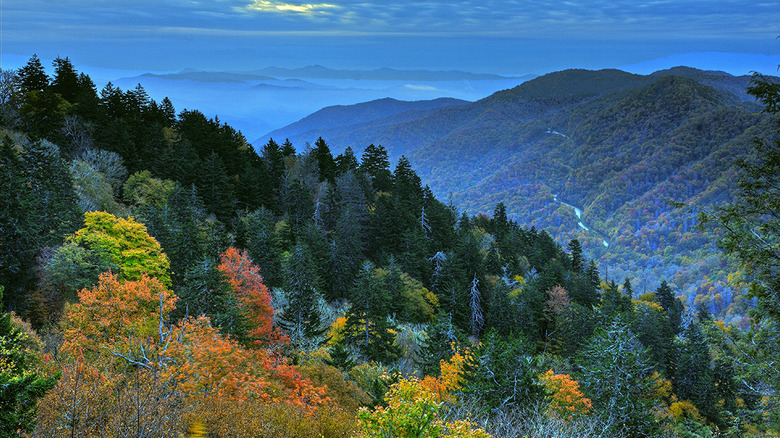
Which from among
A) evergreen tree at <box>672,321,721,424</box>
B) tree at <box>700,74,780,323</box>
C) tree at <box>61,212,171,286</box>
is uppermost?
tree at <box>700,74,780,323</box>

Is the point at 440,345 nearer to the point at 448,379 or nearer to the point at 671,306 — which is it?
the point at 448,379

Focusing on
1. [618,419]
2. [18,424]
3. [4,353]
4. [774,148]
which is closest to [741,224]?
[774,148]

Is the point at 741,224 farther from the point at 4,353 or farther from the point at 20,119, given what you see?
the point at 20,119

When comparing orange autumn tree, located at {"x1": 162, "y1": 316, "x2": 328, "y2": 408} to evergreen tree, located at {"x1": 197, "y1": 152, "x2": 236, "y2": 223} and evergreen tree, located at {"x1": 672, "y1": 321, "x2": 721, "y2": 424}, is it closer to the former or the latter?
evergreen tree, located at {"x1": 197, "y1": 152, "x2": 236, "y2": 223}

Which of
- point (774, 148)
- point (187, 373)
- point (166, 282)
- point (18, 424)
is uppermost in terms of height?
point (774, 148)

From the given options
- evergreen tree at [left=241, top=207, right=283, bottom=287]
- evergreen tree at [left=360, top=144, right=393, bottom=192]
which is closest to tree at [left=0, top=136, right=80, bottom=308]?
evergreen tree at [left=241, top=207, right=283, bottom=287]

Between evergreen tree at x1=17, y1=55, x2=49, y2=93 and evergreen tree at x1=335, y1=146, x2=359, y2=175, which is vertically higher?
evergreen tree at x1=17, y1=55, x2=49, y2=93

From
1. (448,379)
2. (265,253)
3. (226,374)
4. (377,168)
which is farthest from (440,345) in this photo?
(377,168)
